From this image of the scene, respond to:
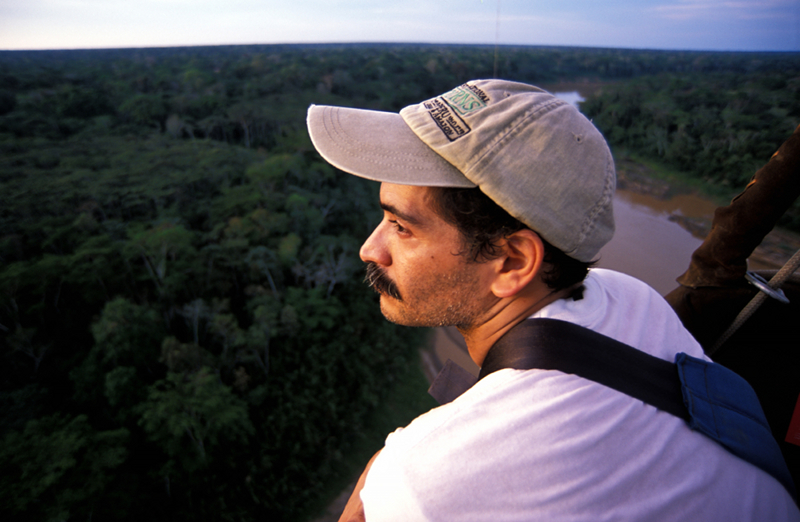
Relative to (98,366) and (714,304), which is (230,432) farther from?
(714,304)

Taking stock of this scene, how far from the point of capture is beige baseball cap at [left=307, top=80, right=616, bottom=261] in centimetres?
103

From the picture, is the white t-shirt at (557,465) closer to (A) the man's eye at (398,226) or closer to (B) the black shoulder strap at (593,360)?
(B) the black shoulder strap at (593,360)

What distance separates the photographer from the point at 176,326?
33.1 feet

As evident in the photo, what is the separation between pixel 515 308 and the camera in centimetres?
125

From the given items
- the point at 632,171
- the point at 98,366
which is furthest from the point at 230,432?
the point at 632,171

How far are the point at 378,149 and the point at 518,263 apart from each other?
57 cm

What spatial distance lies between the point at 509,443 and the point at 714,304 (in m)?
1.68

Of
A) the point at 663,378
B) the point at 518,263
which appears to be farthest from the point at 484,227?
the point at 663,378

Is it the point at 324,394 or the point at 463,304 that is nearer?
the point at 463,304

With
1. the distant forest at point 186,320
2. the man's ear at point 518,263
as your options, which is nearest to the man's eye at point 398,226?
the man's ear at point 518,263

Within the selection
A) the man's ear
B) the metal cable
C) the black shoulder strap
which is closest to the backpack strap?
the black shoulder strap

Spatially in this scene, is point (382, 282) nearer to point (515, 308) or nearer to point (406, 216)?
point (406, 216)

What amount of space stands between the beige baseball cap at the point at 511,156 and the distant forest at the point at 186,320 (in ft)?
7.48

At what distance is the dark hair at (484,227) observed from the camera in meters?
1.14
